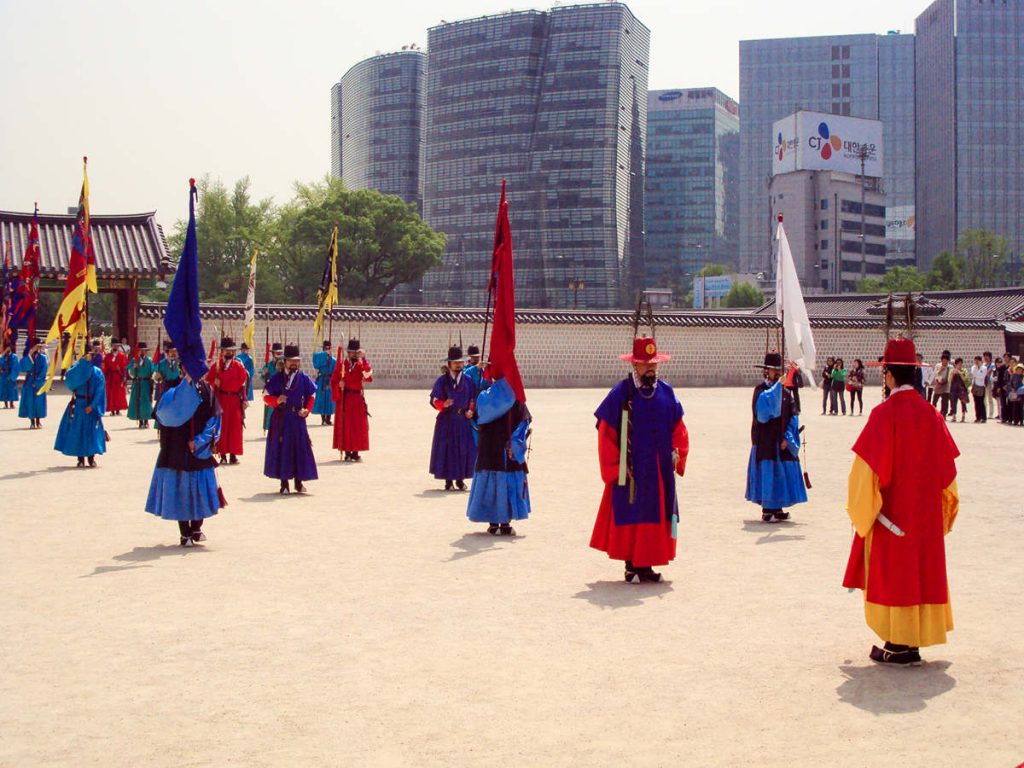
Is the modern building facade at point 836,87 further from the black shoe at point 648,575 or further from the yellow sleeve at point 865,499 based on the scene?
the yellow sleeve at point 865,499

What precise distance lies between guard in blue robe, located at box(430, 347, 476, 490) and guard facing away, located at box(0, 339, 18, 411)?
16.7 meters

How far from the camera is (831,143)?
89500mm

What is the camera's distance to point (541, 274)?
9175 centimetres

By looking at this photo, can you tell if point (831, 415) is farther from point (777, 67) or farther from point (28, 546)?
point (777, 67)

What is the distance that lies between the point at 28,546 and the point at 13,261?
25243 mm

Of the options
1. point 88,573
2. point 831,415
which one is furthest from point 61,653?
point 831,415

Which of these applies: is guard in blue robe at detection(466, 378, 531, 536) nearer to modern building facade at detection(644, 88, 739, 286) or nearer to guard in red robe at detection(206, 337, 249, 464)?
guard in red robe at detection(206, 337, 249, 464)

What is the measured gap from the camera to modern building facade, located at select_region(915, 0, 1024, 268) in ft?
333

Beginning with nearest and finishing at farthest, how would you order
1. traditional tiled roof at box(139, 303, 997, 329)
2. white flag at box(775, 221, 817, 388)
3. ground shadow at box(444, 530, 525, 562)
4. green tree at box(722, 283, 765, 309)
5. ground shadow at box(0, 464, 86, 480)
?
ground shadow at box(444, 530, 525, 562)
white flag at box(775, 221, 817, 388)
ground shadow at box(0, 464, 86, 480)
traditional tiled roof at box(139, 303, 997, 329)
green tree at box(722, 283, 765, 309)

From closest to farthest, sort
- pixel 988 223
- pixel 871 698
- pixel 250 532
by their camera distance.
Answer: pixel 871 698
pixel 250 532
pixel 988 223

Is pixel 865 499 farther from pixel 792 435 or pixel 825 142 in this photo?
pixel 825 142

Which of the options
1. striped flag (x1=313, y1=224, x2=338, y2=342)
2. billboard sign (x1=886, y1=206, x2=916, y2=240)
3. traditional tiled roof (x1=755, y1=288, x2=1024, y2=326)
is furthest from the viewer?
billboard sign (x1=886, y1=206, x2=916, y2=240)

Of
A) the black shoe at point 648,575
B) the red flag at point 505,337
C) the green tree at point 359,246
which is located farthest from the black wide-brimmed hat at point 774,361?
the green tree at point 359,246

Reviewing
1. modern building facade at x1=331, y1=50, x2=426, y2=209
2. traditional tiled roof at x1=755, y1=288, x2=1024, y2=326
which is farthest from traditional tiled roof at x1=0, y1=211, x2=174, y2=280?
modern building facade at x1=331, y1=50, x2=426, y2=209
